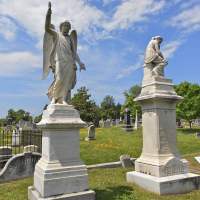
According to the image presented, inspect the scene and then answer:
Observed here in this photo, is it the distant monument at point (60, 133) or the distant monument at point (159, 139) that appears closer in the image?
the distant monument at point (60, 133)

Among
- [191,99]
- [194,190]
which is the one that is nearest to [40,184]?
[194,190]

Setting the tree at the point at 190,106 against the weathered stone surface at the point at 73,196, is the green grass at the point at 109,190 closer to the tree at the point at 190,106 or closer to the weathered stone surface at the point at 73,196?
the weathered stone surface at the point at 73,196

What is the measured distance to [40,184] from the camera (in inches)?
237

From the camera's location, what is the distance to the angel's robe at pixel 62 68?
662cm

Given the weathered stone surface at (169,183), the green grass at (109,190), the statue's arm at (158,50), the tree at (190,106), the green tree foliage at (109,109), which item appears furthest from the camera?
the green tree foliage at (109,109)

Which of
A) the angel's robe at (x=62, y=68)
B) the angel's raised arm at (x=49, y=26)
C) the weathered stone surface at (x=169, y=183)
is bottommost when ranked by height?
the weathered stone surface at (x=169, y=183)

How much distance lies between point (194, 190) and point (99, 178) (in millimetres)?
3104

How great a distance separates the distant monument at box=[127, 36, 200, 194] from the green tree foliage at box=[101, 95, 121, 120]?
65981mm

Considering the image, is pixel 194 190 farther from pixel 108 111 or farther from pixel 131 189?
pixel 108 111

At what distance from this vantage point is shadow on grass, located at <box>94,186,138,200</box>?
262 inches

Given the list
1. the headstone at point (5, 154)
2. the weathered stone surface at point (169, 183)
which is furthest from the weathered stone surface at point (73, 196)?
the headstone at point (5, 154)

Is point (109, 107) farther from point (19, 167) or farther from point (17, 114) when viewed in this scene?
point (19, 167)

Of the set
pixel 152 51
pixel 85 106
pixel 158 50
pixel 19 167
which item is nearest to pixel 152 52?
pixel 152 51

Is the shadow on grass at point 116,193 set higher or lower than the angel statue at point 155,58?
lower
